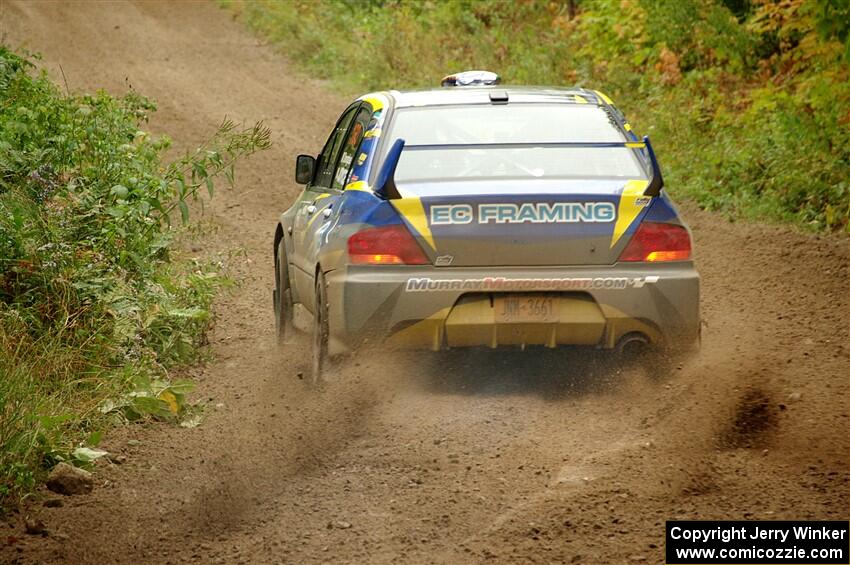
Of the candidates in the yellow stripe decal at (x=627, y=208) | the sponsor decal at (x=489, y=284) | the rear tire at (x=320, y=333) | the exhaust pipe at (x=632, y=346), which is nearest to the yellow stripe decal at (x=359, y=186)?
the rear tire at (x=320, y=333)

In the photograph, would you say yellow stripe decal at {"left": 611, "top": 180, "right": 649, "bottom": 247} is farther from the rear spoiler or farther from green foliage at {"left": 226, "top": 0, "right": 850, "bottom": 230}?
green foliage at {"left": 226, "top": 0, "right": 850, "bottom": 230}

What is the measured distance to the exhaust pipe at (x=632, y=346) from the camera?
21.4ft

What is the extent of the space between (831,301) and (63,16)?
2041 cm

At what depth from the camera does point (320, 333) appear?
22.4 feet

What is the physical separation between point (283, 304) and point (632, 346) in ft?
9.32

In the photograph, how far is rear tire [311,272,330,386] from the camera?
6754 millimetres

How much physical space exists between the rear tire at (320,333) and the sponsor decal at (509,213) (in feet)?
2.65

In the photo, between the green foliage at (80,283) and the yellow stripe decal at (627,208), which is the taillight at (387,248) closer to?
the yellow stripe decal at (627,208)

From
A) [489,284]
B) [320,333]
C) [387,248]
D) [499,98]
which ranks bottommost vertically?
[320,333]

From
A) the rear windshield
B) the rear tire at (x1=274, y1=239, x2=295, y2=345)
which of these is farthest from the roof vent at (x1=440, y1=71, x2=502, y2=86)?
the rear tire at (x1=274, y1=239, x2=295, y2=345)

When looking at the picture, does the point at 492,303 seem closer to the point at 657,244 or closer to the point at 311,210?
the point at 657,244

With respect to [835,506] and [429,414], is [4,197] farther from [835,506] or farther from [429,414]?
[835,506]

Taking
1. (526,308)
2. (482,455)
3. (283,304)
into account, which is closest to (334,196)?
(526,308)

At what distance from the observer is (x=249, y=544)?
16.0ft
